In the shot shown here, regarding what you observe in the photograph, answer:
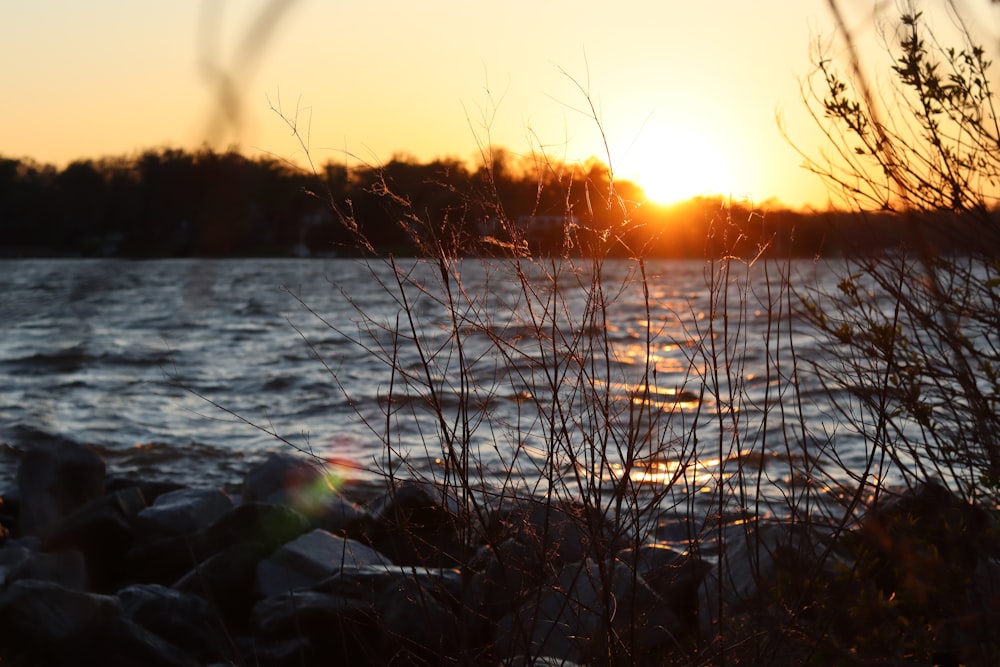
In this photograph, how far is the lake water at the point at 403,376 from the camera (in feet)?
6.86

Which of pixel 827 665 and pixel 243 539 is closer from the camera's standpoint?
pixel 827 665

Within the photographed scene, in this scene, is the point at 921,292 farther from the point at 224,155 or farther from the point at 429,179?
the point at 224,155

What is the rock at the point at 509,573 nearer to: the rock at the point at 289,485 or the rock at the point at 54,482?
the rock at the point at 289,485

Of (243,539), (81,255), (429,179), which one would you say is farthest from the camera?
(243,539)

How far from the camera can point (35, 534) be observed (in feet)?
23.9

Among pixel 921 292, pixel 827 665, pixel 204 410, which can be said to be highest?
pixel 921 292

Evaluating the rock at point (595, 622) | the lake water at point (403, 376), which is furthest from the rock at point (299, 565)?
the rock at point (595, 622)

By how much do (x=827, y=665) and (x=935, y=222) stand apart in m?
1.40

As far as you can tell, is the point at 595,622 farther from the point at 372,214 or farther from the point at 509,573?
the point at 372,214

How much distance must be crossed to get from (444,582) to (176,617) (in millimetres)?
2302

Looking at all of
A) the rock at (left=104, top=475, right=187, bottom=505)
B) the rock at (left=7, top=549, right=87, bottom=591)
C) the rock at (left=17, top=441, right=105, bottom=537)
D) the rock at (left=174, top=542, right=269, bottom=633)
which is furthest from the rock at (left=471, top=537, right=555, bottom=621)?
the rock at (left=104, top=475, right=187, bottom=505)

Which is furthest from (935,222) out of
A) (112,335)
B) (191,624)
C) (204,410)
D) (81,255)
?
(112,335)

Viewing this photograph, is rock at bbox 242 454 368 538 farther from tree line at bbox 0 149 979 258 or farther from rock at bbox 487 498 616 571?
tree line at bbox 0 149 979 258

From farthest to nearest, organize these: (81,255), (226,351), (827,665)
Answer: (226,351) → (827,665) → (81,255)
